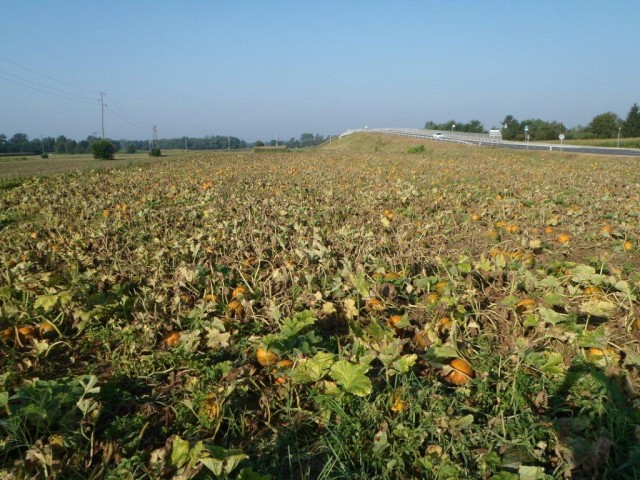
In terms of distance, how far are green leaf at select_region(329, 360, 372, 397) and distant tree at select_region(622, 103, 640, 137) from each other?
82.4 metres

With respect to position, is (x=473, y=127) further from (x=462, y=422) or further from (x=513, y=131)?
(x=462, y=422)

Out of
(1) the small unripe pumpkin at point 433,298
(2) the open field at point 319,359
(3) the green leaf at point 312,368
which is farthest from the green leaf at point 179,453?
(1) the small unripe pumpkin at point 433,298

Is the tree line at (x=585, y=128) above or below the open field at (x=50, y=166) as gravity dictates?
above

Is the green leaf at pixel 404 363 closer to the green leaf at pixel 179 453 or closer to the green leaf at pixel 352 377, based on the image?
the green leaf at pixel 352 377

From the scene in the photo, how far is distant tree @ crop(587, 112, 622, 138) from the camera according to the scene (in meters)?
78.5

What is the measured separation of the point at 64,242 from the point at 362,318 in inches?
166

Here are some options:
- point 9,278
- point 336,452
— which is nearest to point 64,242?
point 9,278

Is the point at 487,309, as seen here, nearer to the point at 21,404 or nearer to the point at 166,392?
the point at 166,392

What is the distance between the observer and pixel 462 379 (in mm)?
2707

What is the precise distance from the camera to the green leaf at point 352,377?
242 centimetres

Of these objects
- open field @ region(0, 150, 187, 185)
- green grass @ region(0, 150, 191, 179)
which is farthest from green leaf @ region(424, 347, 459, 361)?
green grass @ region(0, 150, 191, 179)

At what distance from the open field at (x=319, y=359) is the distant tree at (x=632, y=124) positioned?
77787 millimetres

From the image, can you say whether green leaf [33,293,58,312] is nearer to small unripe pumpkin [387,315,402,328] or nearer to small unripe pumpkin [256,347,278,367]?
small unripe pumpkin [256,347,278,367]

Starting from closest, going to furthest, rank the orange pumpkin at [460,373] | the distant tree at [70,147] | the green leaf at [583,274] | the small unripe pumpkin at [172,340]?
the orange pumpkin at [460,373], the small unripe pumpkin at [172,340], the green leaf at [583,274], the distant tree at [70,147]
